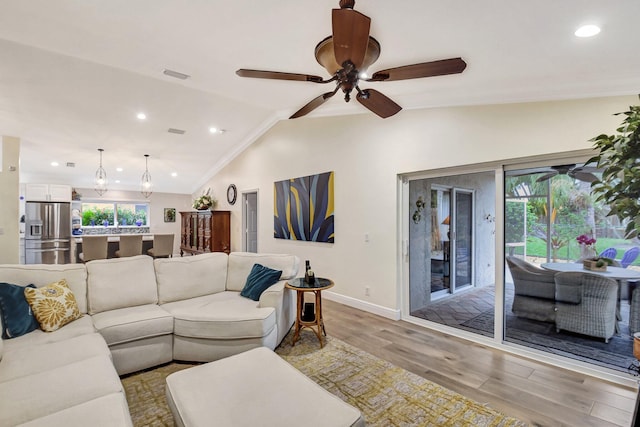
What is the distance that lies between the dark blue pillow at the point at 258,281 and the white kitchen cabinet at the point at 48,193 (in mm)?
7114

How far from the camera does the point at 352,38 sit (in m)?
1.59

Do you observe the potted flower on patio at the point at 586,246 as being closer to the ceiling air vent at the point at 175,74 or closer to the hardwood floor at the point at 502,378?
the hardwood floor at the point at 502,378

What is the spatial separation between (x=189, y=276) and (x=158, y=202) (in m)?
7.40

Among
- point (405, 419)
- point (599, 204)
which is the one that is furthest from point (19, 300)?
point (599, 204)

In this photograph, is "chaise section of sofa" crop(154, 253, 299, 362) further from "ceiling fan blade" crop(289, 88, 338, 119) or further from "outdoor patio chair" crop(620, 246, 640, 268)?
"outdoor patio chair" crop(620, 246, 640, 268)

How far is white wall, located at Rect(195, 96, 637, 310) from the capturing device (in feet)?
9.00

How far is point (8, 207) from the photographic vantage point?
504 cm

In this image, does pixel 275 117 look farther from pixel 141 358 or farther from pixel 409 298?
pixel 141 358

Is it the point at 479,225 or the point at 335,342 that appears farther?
the point at 479,225

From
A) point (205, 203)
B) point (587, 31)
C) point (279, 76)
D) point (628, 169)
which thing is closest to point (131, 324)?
point (279, 76)

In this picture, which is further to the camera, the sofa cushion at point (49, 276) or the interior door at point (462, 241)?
the interior door at point (462, 241)

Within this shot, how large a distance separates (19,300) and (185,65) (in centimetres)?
280

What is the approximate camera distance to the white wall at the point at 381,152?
9.00 ft

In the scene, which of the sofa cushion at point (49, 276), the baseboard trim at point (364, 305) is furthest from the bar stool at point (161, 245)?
the baseboard trim at point (364, 305)
